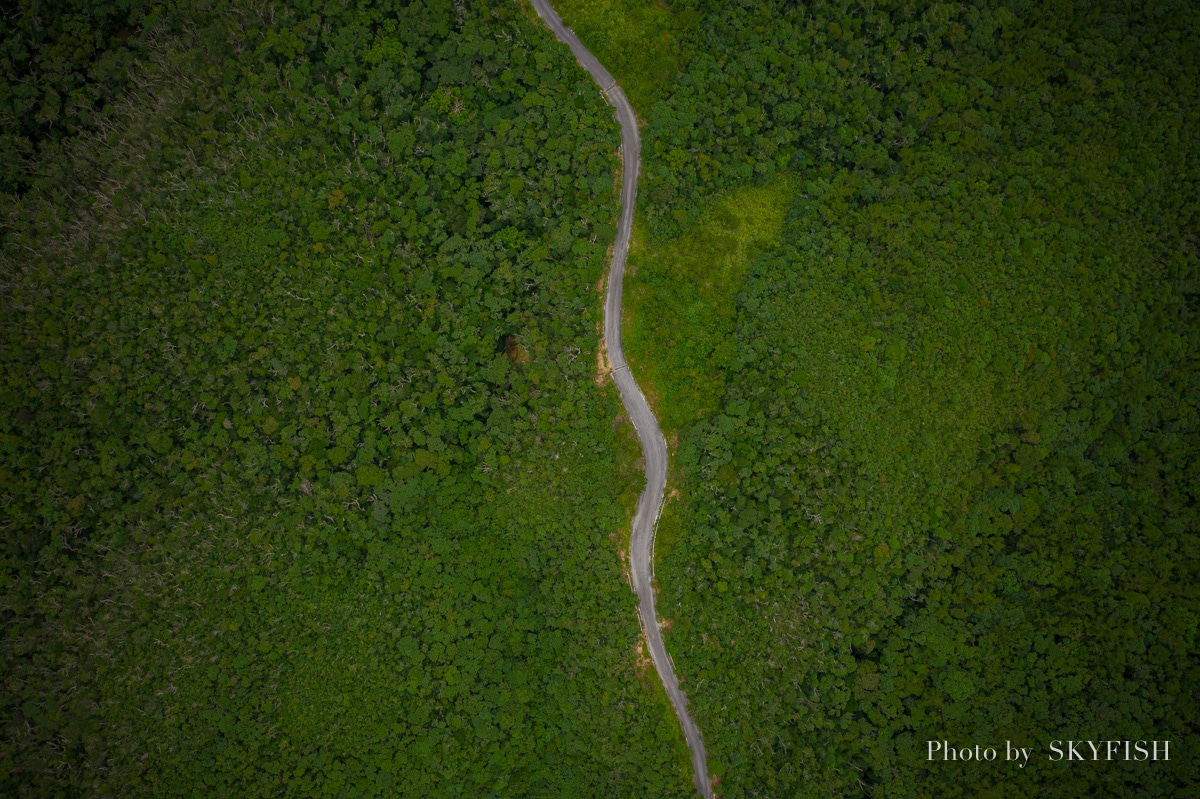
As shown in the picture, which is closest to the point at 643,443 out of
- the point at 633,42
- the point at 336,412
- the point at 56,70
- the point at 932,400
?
the point at 932,400

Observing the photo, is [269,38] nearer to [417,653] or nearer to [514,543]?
[514,543]

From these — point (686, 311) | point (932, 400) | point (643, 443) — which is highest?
point (686, 311)

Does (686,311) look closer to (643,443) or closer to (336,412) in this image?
(643,443)

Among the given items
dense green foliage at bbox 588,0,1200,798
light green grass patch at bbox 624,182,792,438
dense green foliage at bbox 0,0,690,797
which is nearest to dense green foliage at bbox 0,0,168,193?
dense green foliage at bbox 0,0,690,797

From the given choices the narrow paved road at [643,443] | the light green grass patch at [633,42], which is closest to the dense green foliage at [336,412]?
the narrow paved road at [643,443]

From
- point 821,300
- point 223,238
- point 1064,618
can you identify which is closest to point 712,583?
point 821,300

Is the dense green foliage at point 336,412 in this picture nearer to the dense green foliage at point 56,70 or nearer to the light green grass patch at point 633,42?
the dense green foliage at point 56,70
